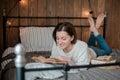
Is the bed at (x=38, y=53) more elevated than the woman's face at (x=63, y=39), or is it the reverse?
the woman's face at (x=63, y=39)

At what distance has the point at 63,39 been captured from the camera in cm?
211

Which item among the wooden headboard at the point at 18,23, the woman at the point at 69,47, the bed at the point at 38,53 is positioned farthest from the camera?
the wooden headboard at the point at 18,23

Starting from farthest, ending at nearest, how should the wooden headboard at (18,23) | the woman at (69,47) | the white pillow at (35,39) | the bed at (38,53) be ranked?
the wooden headboard at (18,23) → the white pillow at (35,39) → the woman at (69,47) → the bed at (38,53)

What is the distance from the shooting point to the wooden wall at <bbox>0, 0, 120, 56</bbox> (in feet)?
11.8

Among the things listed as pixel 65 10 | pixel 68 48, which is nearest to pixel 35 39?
pixel 65 10

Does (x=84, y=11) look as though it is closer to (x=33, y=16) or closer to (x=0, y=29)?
(x=33, y=16)

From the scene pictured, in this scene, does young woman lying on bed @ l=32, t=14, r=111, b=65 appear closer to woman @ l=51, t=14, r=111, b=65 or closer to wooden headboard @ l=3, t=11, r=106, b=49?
woman @ l=51, t=14, r=111, b=65

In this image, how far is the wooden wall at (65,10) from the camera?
3606 millimetres

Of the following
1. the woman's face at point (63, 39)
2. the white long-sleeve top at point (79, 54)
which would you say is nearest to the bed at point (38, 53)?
the white long-sleeve top at point (79, 54)

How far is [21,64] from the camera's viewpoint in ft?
3.87

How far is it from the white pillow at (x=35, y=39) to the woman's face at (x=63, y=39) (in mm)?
1074

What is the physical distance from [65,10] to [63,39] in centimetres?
176

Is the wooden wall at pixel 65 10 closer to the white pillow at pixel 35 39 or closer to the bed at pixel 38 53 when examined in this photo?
the bed at pixel 38 53

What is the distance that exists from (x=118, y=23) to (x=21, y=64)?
3154mm
